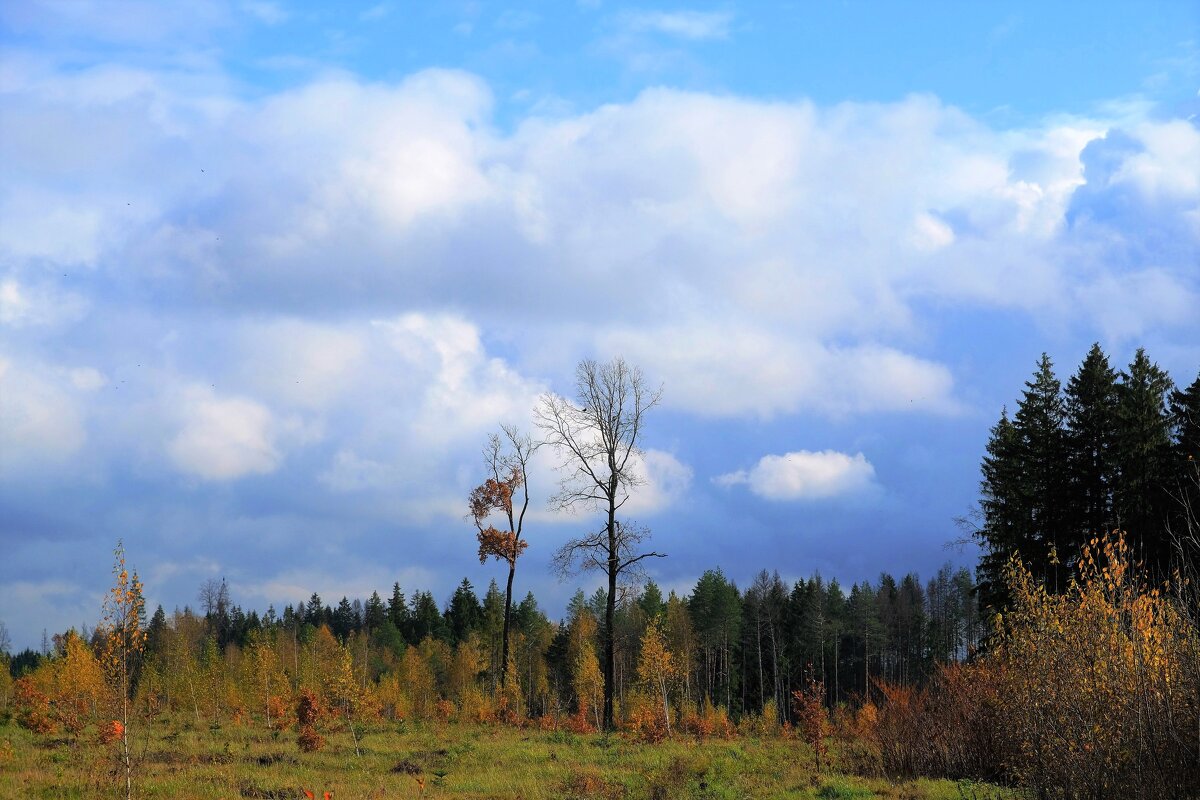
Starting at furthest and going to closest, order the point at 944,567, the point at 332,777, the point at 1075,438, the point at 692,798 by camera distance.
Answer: the point at 944,567, the point at 1075,438, the point at 332,777, the point at 692,798

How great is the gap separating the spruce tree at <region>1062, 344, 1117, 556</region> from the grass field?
16.5 metres

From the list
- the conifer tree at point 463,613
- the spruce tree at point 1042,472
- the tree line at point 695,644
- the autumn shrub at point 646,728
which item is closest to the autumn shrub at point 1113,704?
the autumn shrub at point 646,728

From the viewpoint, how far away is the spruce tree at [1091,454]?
3619 centimetres

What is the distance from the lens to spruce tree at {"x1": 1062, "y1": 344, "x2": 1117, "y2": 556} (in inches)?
1425

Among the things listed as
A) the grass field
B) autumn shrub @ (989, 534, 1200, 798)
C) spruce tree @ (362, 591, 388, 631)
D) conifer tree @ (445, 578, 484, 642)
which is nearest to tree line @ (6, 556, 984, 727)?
conifer tree @ (445, 578, 484, 642)

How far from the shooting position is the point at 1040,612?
48.4ft

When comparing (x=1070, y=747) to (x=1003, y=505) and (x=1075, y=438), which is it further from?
(x=1003, y=505)

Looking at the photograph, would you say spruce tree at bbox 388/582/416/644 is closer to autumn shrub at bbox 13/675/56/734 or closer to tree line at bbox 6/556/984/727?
tree line at bbox 6/556/984/727

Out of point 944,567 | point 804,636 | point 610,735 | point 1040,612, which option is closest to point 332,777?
point 610,735

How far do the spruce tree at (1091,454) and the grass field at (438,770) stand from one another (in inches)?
648

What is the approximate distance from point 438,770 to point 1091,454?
29.6 meters

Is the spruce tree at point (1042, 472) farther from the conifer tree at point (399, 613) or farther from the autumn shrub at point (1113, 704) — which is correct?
the conifer tree at point (399, 613)

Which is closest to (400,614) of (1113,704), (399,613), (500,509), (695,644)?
(399,613)

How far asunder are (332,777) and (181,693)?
41.3 m
